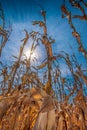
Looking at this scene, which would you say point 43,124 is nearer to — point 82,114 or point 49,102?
point 49,102

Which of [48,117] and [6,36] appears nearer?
[48,117]

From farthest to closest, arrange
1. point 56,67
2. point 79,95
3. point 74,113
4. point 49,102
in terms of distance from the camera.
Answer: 1. point 56,67
2. point 79,95
3. point 74,113
4. point 49,102

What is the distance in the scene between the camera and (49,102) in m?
0.73

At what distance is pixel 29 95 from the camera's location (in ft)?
2.72

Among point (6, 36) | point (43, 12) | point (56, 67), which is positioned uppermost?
point (43, 12)

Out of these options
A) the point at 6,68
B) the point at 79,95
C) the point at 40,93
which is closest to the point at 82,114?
the point at 40,93

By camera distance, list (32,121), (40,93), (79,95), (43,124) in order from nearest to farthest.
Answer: (43,124) < (40,93) < (32,121) < (79,95)

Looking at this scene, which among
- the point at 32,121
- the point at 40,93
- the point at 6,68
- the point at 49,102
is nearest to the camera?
the point at 49,102

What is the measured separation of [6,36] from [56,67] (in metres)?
0.86

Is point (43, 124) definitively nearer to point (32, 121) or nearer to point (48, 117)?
point (48, 117)

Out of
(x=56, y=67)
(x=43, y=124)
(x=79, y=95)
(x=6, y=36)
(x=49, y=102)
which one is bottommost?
(x=43, y=124)

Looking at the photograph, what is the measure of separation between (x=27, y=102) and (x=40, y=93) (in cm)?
9

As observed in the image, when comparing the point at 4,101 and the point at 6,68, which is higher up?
the point at 6,68

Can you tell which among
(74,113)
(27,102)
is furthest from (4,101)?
(74,113)
